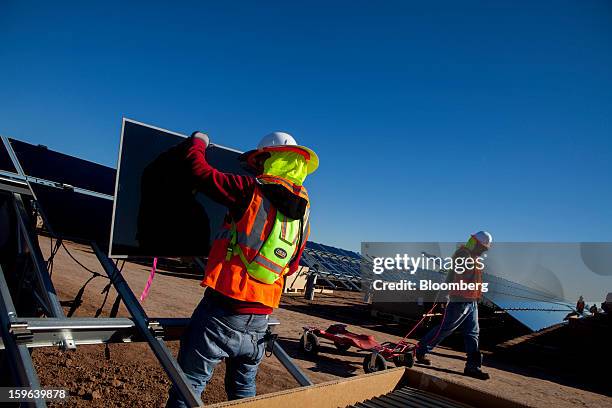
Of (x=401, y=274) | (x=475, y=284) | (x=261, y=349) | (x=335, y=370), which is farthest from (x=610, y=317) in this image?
(x=261, y=349)

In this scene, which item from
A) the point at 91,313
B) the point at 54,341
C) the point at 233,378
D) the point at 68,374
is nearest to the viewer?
the point at 54,341

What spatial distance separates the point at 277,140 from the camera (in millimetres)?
2244

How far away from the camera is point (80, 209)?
8.02 feet

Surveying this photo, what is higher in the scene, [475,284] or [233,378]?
[475,284]

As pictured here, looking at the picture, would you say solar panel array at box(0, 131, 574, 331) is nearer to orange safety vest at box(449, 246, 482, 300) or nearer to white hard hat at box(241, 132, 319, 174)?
white hard hat at box(241, 132, 319, 174)

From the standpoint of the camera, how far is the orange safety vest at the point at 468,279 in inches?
221

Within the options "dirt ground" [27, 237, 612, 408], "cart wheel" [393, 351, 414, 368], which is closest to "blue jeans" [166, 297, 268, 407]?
"dirt ground" [27, 237, 612, 408]

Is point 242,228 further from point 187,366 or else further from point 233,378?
point 233,378

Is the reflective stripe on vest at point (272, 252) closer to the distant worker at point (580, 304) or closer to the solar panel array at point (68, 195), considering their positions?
the solar panel array at point (68, 195)

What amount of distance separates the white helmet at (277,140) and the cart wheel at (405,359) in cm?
422

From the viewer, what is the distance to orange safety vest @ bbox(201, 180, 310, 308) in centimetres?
199

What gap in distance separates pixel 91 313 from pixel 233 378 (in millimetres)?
4366

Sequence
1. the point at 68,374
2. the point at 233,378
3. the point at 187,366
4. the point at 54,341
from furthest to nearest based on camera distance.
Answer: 1. the point at 68,374
2. the point at 233,378
3. the point at 187,366
4. the point at 54,341

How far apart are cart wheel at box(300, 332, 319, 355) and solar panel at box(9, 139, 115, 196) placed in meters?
3.81
